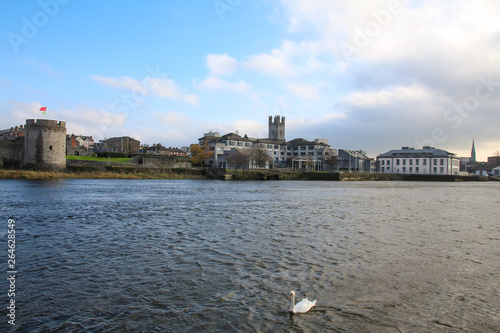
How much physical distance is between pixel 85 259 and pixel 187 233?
4.64 metres

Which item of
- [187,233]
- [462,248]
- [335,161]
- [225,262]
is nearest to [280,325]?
[225,262]

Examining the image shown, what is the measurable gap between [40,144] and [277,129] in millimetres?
94007

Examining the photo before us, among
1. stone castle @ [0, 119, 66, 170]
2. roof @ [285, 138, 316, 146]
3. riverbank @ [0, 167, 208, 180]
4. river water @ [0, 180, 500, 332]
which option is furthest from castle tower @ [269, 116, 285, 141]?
river water @ [0, 180, 500, 332]

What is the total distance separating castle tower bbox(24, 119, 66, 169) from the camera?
58438 millimetres

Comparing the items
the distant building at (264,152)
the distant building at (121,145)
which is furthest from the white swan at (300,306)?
the distant building at (121,145)

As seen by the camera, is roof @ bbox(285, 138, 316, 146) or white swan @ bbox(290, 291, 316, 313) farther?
roof @ bbox(285, 138, 316, 146)

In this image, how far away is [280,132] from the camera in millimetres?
139750

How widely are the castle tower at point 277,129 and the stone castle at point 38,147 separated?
8935cm

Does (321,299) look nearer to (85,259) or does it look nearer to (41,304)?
(41,304)

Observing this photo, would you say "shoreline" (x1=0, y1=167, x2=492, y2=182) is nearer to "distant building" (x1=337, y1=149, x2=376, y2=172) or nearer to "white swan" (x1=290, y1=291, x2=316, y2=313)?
"distant building" (x1=337, y1=149, x2=376, y2=172)

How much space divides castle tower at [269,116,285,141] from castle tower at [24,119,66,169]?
90731 mm

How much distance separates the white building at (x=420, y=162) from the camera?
11281 centimetres

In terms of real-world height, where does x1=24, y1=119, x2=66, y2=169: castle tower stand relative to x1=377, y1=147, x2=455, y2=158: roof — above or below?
below

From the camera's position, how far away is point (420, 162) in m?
117
